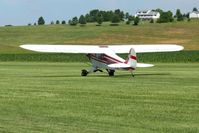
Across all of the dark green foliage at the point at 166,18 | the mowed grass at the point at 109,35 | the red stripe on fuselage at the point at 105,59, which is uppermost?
the red stripe on fuselage at the point at 105,59

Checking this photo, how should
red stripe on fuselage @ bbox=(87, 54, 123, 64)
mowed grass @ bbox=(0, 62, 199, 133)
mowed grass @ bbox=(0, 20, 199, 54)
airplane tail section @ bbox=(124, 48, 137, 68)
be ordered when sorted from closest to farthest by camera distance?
mowed grass @ bbox=(0, 62, 199, 133) < airplane tail section @ bbox=(124, 48, 137, 68) < red stripe on fuselage @ bbox=(87, 54, 123, 64) < mowed grass @ bbox=(0, 20, 199, 54)

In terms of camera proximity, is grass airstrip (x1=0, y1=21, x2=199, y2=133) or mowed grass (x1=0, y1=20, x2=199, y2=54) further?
mowed grass (x1=0, y1=20, x2=199, y2=54)

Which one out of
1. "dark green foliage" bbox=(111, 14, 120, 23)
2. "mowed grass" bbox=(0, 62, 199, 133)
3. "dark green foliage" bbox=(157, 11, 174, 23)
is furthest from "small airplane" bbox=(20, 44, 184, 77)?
"dark green foliage" bbox=(111, 14, 120, 23)

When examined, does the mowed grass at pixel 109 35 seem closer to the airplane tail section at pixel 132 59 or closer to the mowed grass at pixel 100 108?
the airplane tail section at pixel 132 59

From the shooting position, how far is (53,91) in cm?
2173

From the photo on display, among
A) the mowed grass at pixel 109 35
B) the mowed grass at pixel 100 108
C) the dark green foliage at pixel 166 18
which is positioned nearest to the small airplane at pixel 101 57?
the mowed grass at pixel 100 108

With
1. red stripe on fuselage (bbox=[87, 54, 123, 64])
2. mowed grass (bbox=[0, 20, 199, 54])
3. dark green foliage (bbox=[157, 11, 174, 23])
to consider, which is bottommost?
mowed grass (bbox=[0, 20, 199, 54])

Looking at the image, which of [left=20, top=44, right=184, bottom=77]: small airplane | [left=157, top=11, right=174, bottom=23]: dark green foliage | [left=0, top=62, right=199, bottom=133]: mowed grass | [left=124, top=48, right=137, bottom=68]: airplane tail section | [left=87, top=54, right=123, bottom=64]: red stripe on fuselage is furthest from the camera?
[left=157, top=11, right=174, bottom=23]: dark green foliage

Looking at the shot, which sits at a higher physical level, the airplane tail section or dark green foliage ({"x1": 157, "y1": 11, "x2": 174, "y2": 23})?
the airplane tail section

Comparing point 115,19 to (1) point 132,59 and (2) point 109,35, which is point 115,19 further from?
(1) point 132,59

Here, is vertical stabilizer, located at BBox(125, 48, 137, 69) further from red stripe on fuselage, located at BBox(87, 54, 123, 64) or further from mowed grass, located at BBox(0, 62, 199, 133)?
mowed grass, located at BBox(0, 62, 199, 133)

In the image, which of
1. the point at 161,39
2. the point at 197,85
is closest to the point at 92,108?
the point at 197,85

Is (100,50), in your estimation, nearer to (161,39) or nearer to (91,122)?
(91,122)

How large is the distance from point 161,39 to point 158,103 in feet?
286
